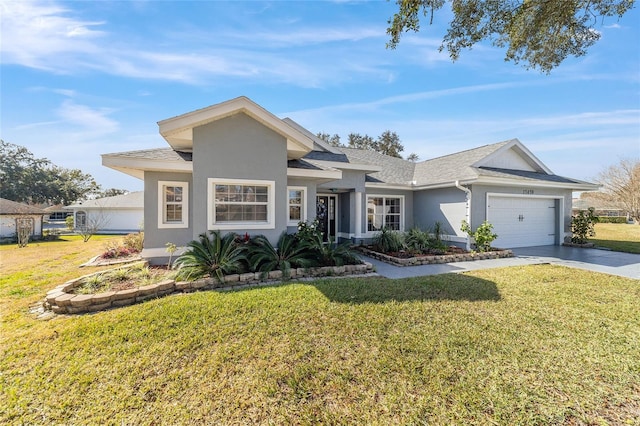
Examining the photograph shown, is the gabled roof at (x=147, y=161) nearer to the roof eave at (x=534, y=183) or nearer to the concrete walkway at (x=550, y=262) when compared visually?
the concrete walkway at (x=550, y=262)

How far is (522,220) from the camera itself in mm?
13883

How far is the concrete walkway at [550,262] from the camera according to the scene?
28.5ft

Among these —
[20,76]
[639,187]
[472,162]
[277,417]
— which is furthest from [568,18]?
[639,187]

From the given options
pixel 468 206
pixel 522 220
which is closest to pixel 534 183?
pixel 522 220

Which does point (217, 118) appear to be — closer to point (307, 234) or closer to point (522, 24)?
point (307, 234)

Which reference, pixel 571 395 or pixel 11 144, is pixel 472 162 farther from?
pixel 11 144

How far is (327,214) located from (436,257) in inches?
223

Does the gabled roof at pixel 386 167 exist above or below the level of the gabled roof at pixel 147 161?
above

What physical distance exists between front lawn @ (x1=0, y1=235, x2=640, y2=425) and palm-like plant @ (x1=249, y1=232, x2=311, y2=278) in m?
1.52

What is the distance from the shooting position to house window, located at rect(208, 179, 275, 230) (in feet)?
26.5

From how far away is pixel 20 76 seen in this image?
28.4 feet

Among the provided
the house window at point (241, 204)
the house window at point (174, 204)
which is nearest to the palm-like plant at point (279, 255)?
the house window at point (241, 204)

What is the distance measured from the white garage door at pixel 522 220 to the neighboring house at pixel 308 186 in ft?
0.17

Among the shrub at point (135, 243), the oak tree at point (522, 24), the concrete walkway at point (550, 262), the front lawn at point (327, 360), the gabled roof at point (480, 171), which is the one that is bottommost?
the front lawn at point (327, 360)
